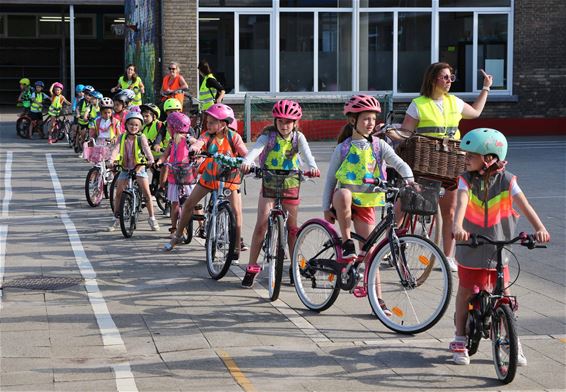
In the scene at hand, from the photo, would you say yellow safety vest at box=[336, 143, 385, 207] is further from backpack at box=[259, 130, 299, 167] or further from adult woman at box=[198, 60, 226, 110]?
adult woman at box=[198, 60, 226, 110]

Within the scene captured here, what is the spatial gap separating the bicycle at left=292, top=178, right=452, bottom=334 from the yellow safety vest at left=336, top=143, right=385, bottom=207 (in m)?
0.15

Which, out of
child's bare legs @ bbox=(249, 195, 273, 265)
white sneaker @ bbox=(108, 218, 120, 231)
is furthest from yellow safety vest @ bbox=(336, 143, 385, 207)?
white sneaker @ bbox=(108, 218, 120, 231)

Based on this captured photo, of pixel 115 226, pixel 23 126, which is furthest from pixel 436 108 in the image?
pixel 23 126

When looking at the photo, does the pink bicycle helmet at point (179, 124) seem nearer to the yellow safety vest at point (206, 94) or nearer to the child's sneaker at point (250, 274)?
the child's sneaker at point (250, 274)

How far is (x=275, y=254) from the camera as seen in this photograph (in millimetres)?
9555

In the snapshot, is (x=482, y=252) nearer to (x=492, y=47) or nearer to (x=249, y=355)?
(x=249, y=355)

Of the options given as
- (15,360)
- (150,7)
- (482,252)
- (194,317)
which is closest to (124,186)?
(194,317)

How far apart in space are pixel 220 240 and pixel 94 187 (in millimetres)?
6457

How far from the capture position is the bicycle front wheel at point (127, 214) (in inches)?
529

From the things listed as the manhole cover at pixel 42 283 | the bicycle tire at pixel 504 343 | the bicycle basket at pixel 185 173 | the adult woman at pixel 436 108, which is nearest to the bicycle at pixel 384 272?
the bicycle tire at pixel 504 343

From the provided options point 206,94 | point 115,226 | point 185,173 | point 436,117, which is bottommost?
point 115,226

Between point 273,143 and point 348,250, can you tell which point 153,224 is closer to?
point 273,143

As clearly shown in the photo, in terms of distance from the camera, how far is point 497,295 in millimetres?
7066

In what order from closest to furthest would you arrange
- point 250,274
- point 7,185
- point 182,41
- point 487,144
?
point 487,144 < point 250,274 < point 7,185 < point 182,41
